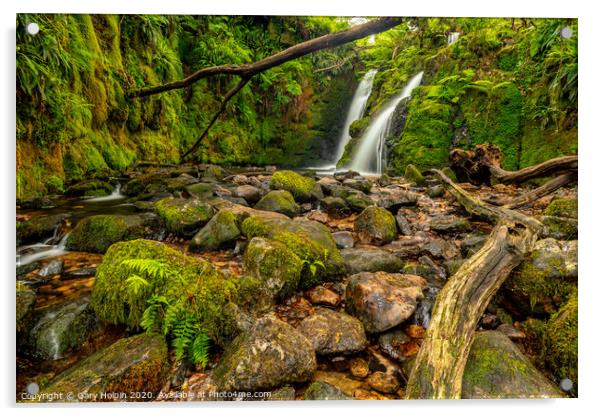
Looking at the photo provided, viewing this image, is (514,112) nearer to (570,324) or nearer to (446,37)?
(446,37)

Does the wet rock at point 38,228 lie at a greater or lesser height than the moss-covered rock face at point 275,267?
greater

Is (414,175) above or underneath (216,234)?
above

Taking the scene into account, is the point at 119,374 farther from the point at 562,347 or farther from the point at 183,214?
the point at 562,347

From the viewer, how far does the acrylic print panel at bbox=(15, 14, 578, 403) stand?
5.33ft

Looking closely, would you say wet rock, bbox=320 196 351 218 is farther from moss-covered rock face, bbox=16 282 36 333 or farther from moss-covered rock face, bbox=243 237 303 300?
moss-covered rock face, bbox=16 282 36 333

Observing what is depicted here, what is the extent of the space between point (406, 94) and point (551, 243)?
314cm

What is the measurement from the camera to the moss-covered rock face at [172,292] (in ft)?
5.75

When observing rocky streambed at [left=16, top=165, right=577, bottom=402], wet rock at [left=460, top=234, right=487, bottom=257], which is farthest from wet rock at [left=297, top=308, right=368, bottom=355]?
wet rock at [left=460, top=234, right=487, bottom=257]

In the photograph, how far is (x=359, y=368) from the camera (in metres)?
1.71

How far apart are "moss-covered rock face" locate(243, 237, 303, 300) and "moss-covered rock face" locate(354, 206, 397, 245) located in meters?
1.28

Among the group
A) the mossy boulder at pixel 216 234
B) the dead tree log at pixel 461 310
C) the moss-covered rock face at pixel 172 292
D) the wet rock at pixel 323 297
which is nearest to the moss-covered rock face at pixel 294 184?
the mossy boulder at pixel 216 234

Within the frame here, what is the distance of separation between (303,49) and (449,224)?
2415mm

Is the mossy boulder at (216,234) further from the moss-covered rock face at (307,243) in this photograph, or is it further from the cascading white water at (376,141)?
the cascading white water at (376,141)

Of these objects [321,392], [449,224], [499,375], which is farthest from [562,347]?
[449,224]
